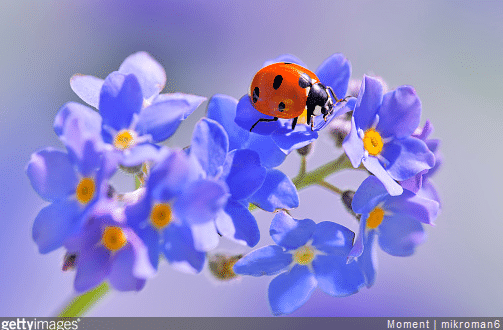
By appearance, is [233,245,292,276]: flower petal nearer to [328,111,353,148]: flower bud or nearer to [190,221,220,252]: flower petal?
[190,221,220,252]: flower petal

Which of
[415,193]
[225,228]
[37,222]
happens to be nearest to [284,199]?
[225,228]

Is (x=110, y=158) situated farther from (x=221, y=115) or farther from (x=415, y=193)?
(x=415, y=193)

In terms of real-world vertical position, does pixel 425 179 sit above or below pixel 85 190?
below

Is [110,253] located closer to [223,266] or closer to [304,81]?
[223,266]

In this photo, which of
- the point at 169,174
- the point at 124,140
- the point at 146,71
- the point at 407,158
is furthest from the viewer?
the point at 146,71

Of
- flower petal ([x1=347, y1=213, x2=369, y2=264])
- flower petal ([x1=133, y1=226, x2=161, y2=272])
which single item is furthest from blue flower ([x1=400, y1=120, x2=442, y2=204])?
flower petal ([x1=133, y1=226, x2=161, y2=272])

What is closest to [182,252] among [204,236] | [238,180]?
[204,236]
